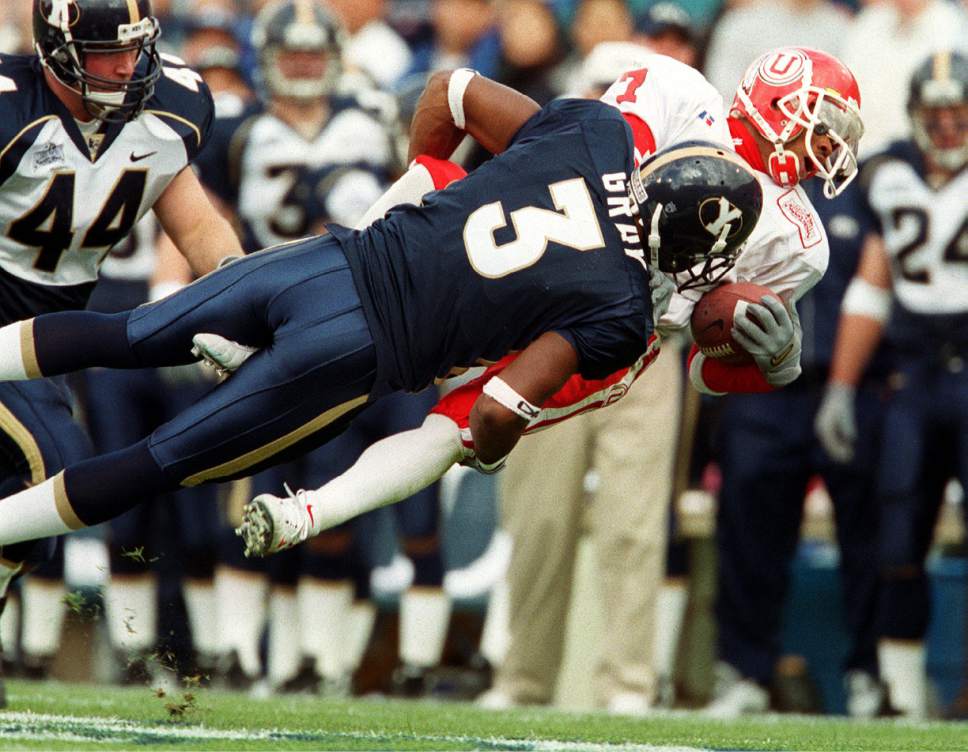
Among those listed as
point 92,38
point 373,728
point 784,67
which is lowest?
point 373,728

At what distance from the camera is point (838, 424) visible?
6566 millimetres

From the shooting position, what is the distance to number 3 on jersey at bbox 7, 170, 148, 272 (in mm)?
4793

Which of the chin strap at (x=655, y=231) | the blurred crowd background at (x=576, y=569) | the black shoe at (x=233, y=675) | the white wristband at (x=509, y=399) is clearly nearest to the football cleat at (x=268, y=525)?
the white wristband at (x=509, y=399)

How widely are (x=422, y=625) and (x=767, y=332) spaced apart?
2410 mm

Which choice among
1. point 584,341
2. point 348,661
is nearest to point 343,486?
point 584,341

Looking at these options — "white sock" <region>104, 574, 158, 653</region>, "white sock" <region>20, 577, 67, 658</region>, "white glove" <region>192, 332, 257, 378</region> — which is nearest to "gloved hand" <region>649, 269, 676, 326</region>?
"white glove" <region>192, 332, 257, 378</region>

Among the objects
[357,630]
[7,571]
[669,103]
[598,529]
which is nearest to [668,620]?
[598,529]

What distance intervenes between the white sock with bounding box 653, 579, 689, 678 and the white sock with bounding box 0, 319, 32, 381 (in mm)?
3027

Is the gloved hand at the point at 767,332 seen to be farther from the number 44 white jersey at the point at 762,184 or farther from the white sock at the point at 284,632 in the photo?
the white sock at the point at 284,632

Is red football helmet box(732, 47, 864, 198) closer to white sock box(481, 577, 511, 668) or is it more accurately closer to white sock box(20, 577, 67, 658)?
white sock box(481, 577, 511, 668)

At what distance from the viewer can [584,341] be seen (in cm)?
432

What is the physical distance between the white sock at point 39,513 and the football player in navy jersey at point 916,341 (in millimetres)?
2997

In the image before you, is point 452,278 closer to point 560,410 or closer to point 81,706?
point 560,410

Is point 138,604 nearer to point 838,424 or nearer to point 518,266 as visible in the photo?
point 838,424
